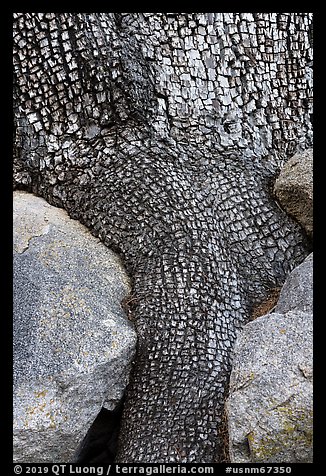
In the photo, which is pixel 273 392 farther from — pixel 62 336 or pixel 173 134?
pixel 173 134

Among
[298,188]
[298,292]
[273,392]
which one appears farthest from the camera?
[298,188]

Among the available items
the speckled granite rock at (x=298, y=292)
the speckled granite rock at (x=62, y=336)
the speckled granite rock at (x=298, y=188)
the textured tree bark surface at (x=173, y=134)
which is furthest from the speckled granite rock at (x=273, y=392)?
the speckled granite rock at (x=298, y=188)

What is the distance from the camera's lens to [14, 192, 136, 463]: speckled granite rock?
258 cm

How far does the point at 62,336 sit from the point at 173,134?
3.92 feet

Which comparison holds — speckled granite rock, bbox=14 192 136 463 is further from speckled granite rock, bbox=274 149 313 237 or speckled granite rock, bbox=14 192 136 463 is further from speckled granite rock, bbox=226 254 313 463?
speckled granite rock, bbox=274 149 313 237

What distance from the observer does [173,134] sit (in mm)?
3133

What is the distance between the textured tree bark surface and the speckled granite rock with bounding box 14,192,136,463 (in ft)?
0.50

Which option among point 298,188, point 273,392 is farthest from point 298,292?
point 298,188

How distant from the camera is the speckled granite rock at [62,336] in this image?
258 cm

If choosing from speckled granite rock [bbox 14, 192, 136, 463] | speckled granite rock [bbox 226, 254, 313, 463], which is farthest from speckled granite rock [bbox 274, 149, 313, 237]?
speckled granite rock [bbox 14, 192, 136, 463]

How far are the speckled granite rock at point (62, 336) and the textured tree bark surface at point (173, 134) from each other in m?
0.15

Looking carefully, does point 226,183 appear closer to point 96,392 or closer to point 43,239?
point 43,239

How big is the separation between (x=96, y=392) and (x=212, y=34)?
6.20ft

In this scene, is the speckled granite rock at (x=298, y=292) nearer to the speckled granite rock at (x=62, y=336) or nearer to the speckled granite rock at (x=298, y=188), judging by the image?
the speckled granite rock at (x=298, y=188)
